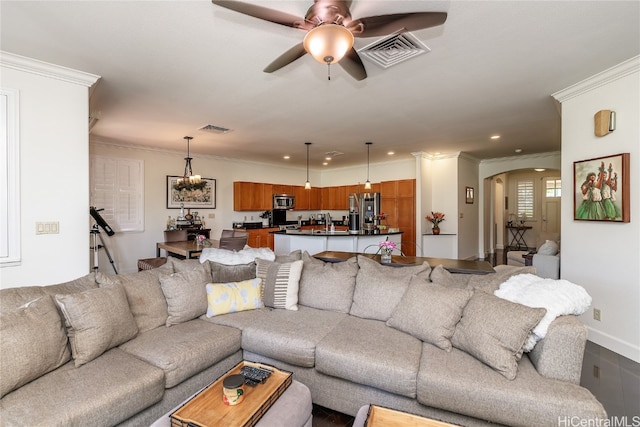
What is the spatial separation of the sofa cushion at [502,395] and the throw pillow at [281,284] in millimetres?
1290

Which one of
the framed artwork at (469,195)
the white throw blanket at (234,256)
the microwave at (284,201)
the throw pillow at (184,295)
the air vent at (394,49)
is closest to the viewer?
the air vent at (394,49)

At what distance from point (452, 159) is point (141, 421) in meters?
6.97

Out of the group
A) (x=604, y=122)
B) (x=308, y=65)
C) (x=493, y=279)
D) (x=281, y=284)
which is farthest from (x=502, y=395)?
(x=604, y=122)

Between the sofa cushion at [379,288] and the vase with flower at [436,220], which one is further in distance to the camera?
the vase with flower at [436,220]

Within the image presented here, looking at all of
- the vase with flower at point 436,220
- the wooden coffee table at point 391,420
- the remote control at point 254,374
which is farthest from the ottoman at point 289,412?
the vase with flower at point 436,220

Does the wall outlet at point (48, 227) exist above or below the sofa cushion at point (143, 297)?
above

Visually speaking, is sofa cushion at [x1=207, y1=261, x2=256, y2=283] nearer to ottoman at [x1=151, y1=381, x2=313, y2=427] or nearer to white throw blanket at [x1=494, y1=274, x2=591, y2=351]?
ottoman at [x1=151, y1=381, x2=313, y2=427]

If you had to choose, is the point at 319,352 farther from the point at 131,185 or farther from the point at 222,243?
the point at 131,185

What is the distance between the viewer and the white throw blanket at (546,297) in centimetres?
174

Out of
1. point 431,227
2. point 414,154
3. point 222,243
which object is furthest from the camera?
point 431,227

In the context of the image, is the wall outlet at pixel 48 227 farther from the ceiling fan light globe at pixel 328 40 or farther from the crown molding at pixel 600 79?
the crown molding at pixel 600 79

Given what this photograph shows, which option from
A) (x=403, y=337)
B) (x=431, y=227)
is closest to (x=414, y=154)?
(x=431, y=227)

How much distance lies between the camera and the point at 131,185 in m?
5.89

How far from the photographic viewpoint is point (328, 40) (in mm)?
1648
